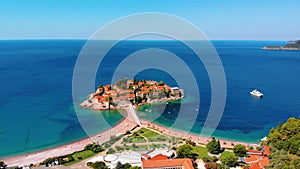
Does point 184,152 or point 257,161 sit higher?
point 184,152

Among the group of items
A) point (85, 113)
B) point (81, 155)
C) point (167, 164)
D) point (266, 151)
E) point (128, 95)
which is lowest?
point (266, 151)

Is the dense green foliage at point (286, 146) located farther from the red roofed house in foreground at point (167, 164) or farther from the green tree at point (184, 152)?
the green tree at point (184, 152)

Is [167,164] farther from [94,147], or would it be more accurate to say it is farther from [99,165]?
[94,147]

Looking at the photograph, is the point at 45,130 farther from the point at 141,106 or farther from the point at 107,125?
the point at 141,106

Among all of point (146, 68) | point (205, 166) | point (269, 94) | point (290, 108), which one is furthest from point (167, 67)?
point (205, 166)

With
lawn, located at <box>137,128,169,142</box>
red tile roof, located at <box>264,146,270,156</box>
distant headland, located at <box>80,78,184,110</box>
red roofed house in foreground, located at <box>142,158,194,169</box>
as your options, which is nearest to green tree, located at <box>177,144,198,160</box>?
red roofed house in foreground, located at <box>142,158,194,169</box>

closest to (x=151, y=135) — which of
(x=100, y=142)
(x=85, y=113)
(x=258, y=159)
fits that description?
(x=100, y=142)

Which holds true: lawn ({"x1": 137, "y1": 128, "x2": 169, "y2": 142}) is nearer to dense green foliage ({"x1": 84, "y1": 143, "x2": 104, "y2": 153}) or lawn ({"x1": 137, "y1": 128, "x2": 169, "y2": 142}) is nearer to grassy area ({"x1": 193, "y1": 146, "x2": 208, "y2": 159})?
grassy area ({"x1": 193, "y1": 146, "x2": 208, "y2": 159})
